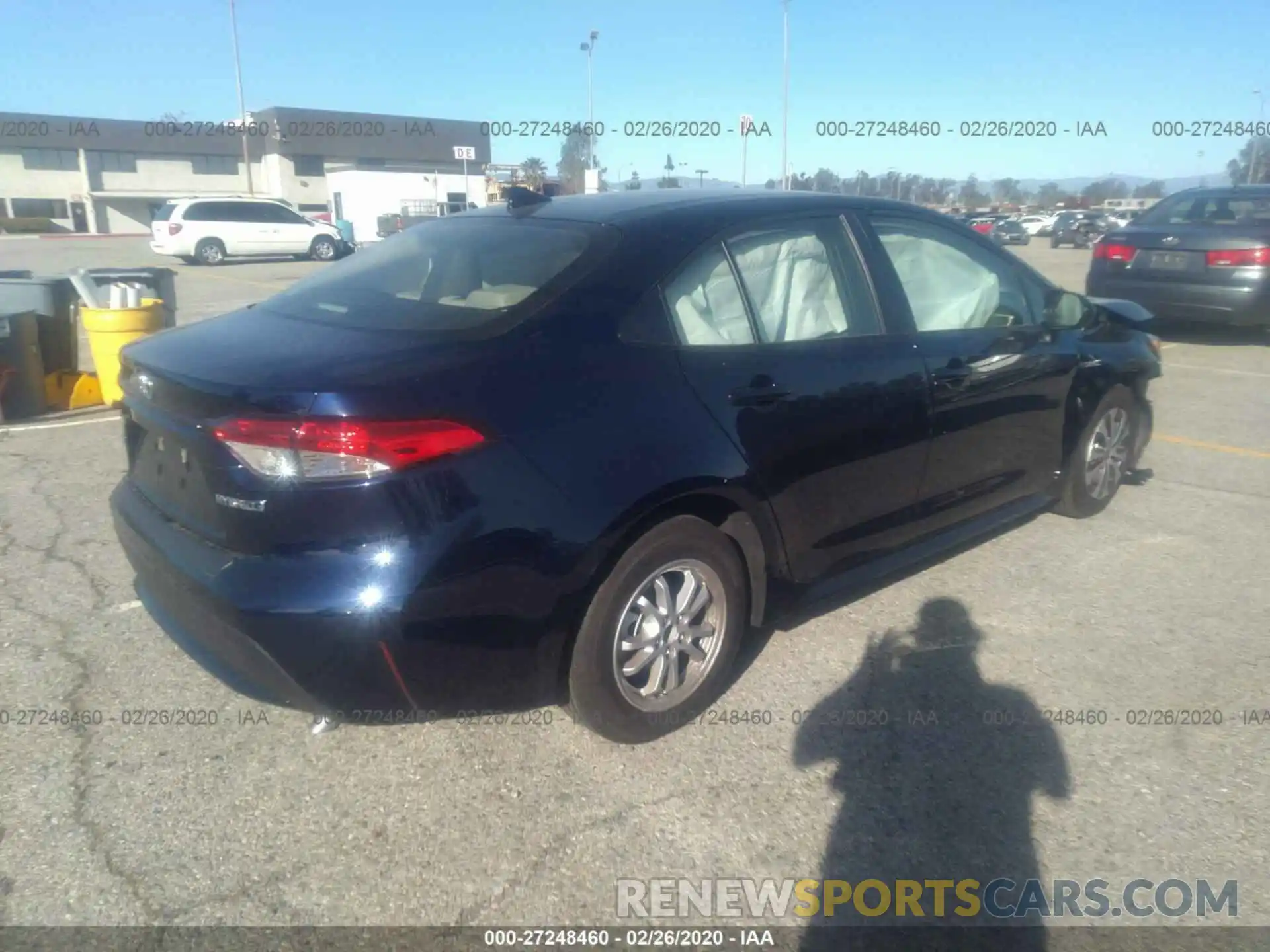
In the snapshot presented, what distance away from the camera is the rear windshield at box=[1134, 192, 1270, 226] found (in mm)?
9328

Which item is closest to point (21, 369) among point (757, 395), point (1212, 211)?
point (757, 395)

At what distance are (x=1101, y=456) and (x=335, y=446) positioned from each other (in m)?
4.00

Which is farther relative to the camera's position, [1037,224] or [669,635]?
[1037,224]

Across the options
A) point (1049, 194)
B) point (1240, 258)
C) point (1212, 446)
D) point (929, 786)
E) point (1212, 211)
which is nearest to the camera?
point (929, 786)

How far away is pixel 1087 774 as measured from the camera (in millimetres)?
2748

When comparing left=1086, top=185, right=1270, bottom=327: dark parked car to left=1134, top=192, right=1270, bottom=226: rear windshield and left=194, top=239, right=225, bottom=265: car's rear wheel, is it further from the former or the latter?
left=194, top=239, right=225, bottom=265: car's rear wheel

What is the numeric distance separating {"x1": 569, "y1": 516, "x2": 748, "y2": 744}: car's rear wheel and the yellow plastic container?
5.55 metres

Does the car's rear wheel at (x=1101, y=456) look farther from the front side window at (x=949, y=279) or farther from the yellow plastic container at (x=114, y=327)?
the yellow plastic container at (x=114, y=327)

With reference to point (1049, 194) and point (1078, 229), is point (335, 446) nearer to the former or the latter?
point (1078, 229)

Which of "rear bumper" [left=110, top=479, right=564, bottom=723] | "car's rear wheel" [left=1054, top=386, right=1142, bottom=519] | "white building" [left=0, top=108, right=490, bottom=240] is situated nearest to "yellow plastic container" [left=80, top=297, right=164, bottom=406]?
"rear bumper" [left=110, top=479, right=564, bottom=723]

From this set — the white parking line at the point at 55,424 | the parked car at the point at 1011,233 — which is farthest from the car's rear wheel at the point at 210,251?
the parked car at the point at 1011,233

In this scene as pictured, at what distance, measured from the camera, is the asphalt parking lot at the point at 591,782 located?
2.31 m

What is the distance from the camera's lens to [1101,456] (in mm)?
4695

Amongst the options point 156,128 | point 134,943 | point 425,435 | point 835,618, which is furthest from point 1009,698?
point 156,128
